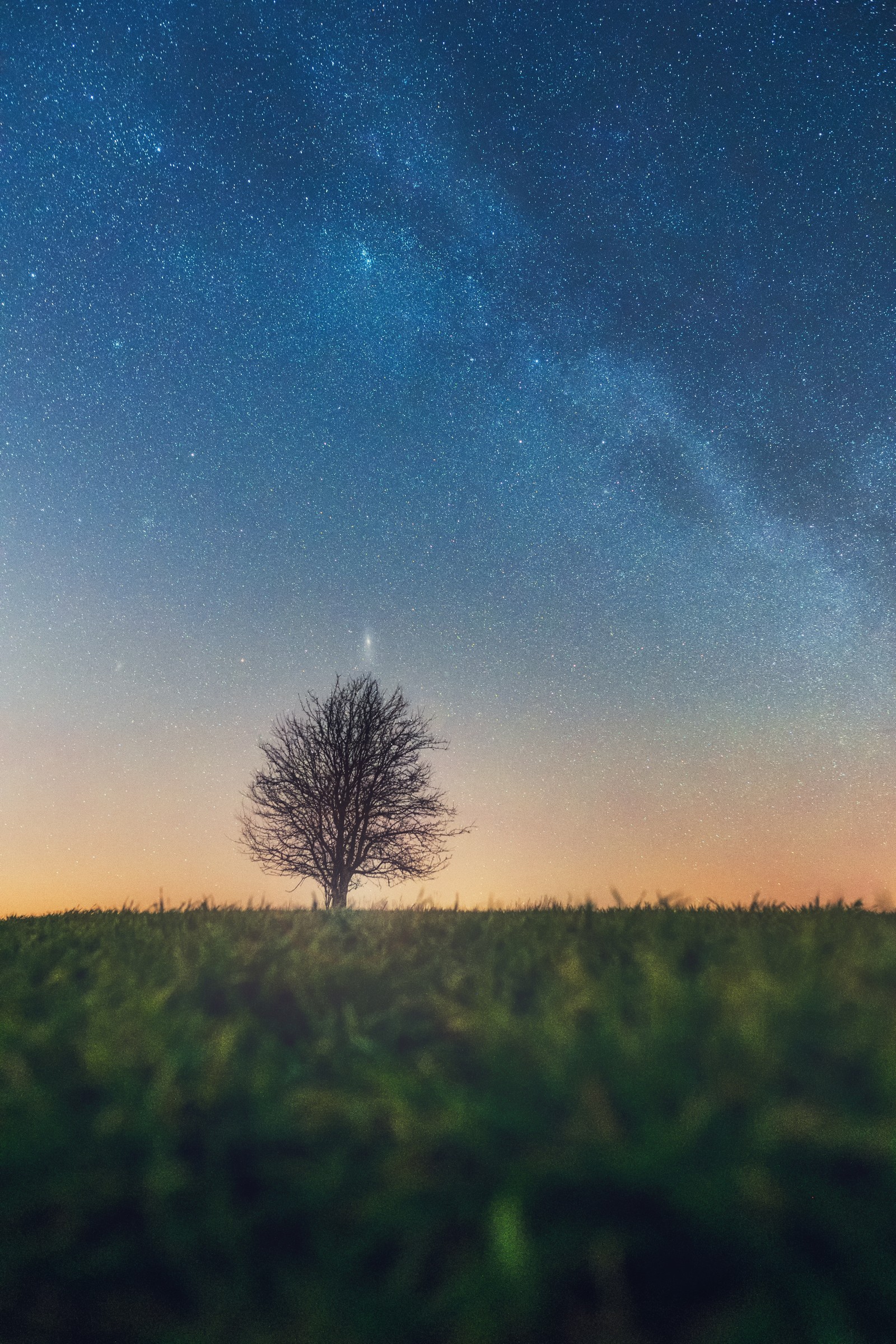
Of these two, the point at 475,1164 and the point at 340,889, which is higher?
the point at 340,889

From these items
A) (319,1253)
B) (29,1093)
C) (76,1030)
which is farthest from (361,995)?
(319,1253)

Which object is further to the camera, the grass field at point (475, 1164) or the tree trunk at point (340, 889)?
the tree trunk at point (340, 889)

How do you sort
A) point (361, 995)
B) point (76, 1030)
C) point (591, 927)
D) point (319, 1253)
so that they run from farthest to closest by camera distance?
point (591, 927), point (361, 995), point (76, 1030), point (319, 1253)

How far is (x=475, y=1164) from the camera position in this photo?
172 centimetres

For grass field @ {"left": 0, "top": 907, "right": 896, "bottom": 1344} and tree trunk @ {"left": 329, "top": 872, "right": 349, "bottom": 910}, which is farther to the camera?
tree trunk @ {"left": 329, "top": 872, "right": 349, "bottom": 910}

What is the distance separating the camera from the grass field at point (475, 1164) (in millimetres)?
Result: 1400

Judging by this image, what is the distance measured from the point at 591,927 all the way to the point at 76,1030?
278 cm

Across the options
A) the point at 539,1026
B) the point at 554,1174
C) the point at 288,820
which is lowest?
the point at 554,1174

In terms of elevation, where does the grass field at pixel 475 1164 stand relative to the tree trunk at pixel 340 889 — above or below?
below

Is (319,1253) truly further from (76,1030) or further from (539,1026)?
(76,1030)

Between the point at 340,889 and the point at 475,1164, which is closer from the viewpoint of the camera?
the point at 475,1164

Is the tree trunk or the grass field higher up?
the tree trunk

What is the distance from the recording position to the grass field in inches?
55.1

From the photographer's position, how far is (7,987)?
3.60m
